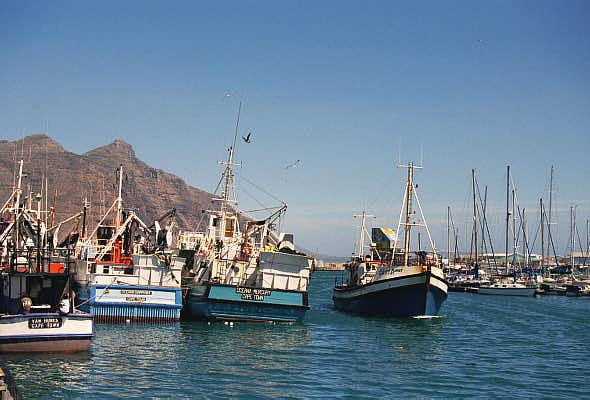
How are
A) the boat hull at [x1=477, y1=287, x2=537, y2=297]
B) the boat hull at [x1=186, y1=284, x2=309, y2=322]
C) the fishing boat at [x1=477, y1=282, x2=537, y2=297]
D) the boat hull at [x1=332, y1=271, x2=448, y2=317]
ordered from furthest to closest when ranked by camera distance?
the fishing boat at [x1=477, y1=282, x2=537, y2=297] < the boat hull at [x1=477, y1=287, x2=537, y2=297] < the boat hull at [x1=332, y1=271, x2=448, y2=317] < the boat hull at [x1=186, y1=284, x2=309, y2=322]

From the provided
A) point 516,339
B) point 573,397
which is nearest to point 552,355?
point 516,339

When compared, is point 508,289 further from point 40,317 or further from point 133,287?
point 40,317

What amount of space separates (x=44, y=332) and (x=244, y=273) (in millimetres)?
19869

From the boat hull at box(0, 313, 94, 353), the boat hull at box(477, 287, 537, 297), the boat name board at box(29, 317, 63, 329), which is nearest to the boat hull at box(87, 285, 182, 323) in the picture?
the boat hull at box(0, 313, 94, 353)

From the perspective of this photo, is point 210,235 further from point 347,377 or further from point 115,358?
point 347,377

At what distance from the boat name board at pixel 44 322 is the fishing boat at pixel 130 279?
8.87 metres

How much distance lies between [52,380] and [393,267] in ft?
107

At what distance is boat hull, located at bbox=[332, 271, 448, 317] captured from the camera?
50250mm

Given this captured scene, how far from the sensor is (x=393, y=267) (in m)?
52.0

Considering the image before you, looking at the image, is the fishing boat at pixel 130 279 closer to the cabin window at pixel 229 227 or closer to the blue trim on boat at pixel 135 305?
the blue trim on boat at pixel 135 305

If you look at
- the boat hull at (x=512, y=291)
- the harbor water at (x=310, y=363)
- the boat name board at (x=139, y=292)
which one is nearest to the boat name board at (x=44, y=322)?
the harbor water at (x=310, y=363)

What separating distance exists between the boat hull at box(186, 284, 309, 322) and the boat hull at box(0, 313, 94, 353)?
13506 millimetres

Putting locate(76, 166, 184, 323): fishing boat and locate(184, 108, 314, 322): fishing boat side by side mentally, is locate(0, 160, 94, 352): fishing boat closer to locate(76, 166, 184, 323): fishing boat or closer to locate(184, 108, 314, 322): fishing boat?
locate(76, 166, 184, 323): fishing boat

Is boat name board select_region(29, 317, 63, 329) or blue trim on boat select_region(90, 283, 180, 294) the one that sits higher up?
blue trim on boat select_region(90, 283, 180, 294)
